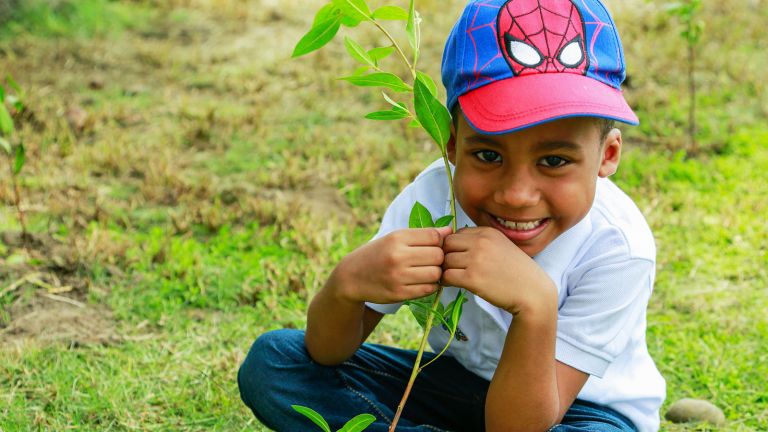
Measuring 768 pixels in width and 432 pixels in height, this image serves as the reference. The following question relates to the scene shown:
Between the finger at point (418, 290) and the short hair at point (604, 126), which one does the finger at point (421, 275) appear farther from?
the short hair at point (604, 126)

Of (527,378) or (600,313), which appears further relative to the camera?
(600,313)

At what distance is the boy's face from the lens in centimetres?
179

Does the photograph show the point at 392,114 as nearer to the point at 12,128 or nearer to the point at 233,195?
the point at 12,128

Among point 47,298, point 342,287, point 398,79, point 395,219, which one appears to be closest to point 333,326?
point 342,287

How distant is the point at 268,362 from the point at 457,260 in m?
0.75

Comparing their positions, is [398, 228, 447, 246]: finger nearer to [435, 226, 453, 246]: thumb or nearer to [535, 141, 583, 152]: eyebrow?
[435, 226, 453, 246]: thumb

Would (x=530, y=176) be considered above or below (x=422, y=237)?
above

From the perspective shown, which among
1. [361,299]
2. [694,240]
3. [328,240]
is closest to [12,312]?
[328,240]

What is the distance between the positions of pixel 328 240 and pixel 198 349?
849mm

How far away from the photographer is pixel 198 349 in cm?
299

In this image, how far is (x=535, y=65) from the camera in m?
1.77

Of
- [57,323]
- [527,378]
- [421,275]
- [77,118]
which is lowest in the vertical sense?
[57,323]

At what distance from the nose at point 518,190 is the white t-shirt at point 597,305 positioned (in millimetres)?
298

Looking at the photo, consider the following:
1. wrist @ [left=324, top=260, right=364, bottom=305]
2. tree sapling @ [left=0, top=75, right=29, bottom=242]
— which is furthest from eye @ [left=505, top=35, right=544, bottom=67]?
tree sapling @ [left=0, top=75, right=29, bottom=242]
